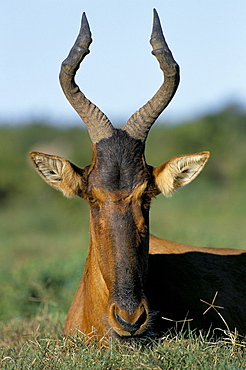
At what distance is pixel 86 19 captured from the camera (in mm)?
7523

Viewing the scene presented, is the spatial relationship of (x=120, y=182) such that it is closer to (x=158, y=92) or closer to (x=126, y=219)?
(x=126, y=219)

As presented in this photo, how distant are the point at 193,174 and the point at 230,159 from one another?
33659 millimetres

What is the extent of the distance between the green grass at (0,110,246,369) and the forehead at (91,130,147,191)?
160cm

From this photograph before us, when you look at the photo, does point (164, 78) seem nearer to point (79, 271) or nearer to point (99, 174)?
point (99, 174)

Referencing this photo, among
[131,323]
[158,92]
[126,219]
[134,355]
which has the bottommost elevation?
[134,355]

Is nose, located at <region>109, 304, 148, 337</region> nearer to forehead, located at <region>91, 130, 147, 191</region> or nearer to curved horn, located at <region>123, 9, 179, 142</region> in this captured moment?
forehead, located at <region>91, 130, 147, 191</region>

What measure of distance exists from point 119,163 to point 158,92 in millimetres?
1057

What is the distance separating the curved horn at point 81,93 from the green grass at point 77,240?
2.21 metres

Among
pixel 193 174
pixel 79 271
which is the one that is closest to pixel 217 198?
pixel 79 271

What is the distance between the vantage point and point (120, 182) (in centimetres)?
683

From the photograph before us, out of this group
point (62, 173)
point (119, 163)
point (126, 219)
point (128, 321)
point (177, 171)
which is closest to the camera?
point (128, 321)

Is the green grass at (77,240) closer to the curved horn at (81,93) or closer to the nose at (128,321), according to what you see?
the nose at (128,321)

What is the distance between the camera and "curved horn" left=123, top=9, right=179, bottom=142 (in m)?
7.30

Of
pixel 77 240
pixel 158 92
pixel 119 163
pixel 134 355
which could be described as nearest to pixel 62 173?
pixel 119 163
